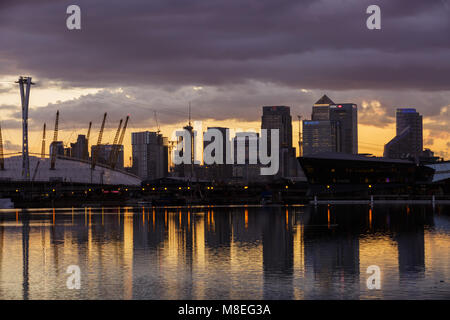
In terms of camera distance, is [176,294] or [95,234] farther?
[95,234]

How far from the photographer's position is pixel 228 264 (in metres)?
46.0

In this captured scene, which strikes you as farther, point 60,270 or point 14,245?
point 14,245

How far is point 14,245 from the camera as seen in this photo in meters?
63.0

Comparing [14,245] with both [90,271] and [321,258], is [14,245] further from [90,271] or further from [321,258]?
[321,258]

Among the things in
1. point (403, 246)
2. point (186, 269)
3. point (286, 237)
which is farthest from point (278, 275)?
point (286, 237)

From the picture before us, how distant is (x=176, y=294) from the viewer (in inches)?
1351

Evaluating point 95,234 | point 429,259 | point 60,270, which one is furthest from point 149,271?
point 95,234

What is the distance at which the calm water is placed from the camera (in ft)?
115

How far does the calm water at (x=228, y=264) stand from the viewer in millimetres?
35031

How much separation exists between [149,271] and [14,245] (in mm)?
25933

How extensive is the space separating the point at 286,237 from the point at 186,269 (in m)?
27.1
